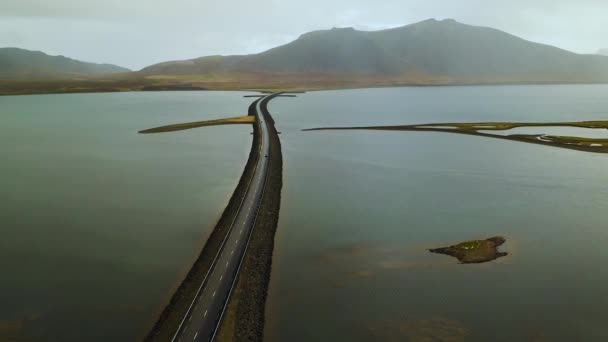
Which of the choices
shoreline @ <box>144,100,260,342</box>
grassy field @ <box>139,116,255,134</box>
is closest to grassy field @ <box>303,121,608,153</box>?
grassy field @ <box>139,116,255,134</box>

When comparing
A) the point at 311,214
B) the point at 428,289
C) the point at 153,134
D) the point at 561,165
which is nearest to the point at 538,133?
the point at 561,165

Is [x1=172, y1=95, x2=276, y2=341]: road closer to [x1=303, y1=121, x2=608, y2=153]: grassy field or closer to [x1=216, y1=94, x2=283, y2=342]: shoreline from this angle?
[x1=216, y1=94, x2=283, y2=342]: shoreline

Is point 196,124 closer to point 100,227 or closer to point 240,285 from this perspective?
point 100,227

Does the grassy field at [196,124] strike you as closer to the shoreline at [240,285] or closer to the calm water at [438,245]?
the calm water at [438,245]

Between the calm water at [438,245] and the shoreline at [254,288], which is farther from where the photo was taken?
the calm water at [438,245]

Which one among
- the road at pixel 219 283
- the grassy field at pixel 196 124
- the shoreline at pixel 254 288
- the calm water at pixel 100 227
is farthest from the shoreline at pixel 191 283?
the grassy field at pixel 196 124

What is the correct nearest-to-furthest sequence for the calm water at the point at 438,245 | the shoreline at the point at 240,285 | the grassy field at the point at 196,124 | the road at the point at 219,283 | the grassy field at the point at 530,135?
the road at the point at 219,283
the shoreline at the point at 240,285
the calm water at the point at 438,245
the grassy field at the point at 530,135
the grassy field at the point at 196,124

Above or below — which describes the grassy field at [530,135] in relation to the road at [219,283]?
above

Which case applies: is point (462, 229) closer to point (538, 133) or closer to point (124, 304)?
point (124, 304)
